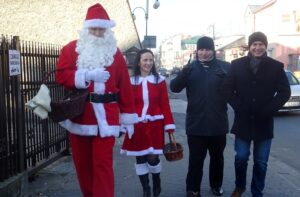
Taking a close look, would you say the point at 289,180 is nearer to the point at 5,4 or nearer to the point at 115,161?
the point at 115,161

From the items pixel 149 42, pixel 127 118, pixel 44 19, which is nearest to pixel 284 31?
pixel 149 42

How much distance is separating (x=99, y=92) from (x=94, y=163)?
64 cm

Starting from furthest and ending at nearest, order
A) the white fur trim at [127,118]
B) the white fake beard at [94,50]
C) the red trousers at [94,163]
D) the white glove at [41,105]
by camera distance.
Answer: the white fur trim at [127,118]
the white fake beard at [94,50]
the red trousers at [94,163]
the white glove at [41,105]

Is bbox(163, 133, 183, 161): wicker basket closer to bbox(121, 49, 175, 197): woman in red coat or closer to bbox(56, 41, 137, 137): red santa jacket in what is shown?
bbox(121, 49, 175, 197): woman in red coat

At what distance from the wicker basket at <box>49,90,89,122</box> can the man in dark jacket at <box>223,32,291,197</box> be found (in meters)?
1.79

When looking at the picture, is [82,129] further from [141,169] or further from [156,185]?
[156,185]

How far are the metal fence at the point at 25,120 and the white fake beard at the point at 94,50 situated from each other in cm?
113

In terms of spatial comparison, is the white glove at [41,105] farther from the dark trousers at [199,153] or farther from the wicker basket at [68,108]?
the dark trousers at [199,153]

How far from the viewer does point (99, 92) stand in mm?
4461

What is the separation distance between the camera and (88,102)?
4.45 meters

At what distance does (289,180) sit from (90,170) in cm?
350

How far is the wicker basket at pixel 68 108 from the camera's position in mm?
4355

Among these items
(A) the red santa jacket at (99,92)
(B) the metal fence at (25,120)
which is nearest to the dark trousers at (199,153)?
(A) the red santa jacket at (99,92)

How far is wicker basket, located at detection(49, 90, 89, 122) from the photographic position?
14.3ft
